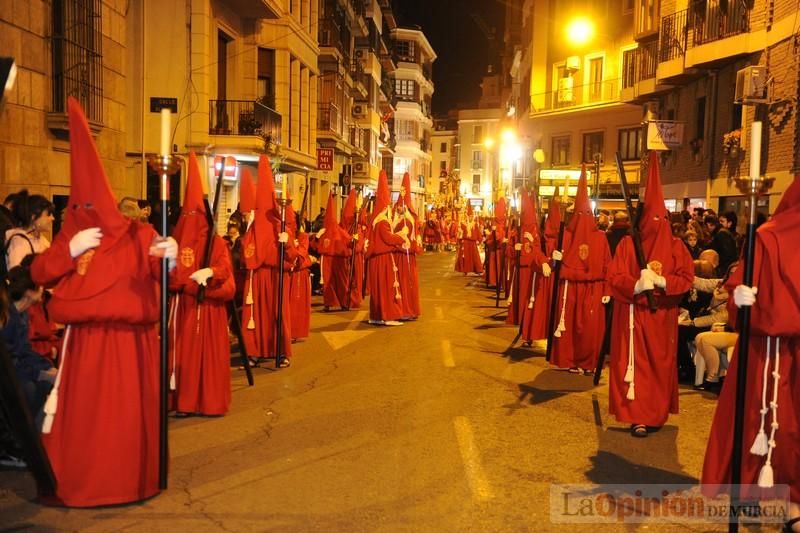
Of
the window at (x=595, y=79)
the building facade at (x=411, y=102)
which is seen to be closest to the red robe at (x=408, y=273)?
the window at (x=595, y=79)

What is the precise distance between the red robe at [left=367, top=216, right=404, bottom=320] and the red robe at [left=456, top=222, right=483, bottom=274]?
13147 mm

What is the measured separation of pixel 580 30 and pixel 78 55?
28316 millimetres

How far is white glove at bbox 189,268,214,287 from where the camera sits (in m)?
7.63

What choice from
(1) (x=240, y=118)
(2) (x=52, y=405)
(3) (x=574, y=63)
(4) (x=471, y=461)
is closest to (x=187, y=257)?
(2) (x=52, y=405)

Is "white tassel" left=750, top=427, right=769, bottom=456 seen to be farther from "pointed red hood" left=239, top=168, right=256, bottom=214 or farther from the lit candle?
"pointed red hood" left=239, top=168, right=256, bottom=214

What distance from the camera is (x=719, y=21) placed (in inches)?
Result: 828

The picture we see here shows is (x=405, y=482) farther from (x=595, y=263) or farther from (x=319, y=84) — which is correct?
(x=319, y=84)

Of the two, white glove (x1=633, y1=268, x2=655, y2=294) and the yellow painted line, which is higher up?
white glove (x1=633, y1=268, x2=655, y2=294)

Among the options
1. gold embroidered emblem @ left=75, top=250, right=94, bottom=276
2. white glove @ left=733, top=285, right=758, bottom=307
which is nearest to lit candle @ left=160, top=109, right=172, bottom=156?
gold embroidered emblem @ left=75, top=250, right=94, bottom=276

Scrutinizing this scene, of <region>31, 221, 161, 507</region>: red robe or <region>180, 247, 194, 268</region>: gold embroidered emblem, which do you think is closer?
<region>31, 221, 161, 507</region>: red robe

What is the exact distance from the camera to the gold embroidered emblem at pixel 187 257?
7848 millimetres

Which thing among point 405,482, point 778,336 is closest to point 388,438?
point 405,482

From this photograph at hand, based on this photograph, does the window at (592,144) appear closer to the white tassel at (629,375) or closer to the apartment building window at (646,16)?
the apartment building window at (646,16)

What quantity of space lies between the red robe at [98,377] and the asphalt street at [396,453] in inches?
8.1
